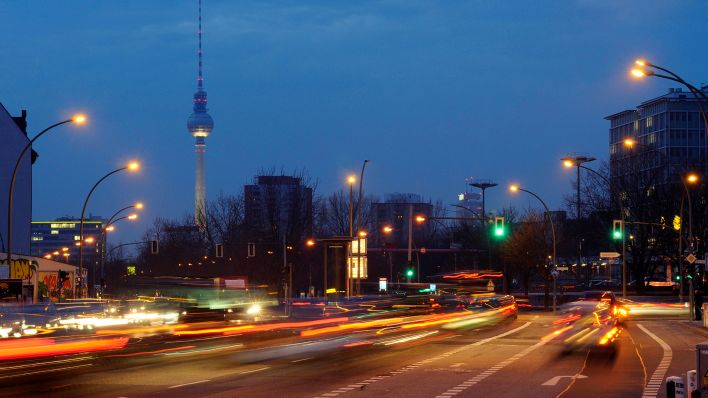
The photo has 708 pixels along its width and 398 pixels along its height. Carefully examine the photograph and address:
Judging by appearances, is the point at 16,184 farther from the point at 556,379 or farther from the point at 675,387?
the point at 675,387

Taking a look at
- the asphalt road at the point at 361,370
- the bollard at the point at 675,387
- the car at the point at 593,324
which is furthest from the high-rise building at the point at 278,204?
the bollard at the point at 675,387

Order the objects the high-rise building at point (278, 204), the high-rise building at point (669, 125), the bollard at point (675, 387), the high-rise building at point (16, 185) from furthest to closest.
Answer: the high-rise building at point (669, 125) → the high-rise building at point (278, 204) → the high-rise building at point (16, 185) → the bollard at point (675, 387)

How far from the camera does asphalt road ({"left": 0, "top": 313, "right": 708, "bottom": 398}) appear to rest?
57.7 feet

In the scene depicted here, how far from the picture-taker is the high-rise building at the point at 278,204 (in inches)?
3501

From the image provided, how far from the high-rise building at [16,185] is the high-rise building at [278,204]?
64.8 feet

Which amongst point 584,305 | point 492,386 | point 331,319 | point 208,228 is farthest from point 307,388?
point 208,228

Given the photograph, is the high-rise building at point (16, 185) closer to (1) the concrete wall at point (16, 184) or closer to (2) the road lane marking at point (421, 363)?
(1) the concrete wall at point (16, 184)

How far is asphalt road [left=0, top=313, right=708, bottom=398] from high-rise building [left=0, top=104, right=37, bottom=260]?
50730 millimetres

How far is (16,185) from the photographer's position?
82.7m

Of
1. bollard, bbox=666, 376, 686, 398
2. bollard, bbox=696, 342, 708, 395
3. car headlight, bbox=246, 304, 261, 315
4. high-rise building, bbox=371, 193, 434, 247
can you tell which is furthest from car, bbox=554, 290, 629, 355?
high-rise building, bbox=371, 193, 434, 247

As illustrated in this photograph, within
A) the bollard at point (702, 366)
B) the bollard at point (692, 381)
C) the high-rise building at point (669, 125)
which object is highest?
the high-rise building at point (669, 125)

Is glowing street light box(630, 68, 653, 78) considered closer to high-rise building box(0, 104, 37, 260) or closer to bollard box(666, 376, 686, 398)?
bollard box(666, 376, 686, 398)

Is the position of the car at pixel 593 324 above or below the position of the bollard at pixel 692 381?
below

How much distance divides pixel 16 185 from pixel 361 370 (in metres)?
67.2
